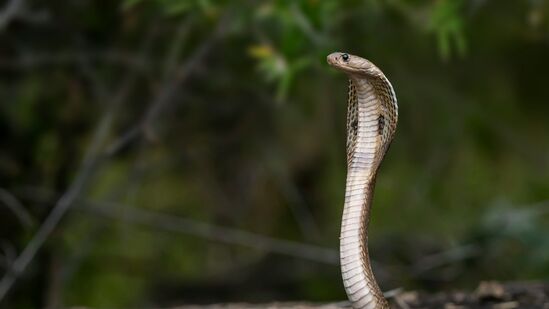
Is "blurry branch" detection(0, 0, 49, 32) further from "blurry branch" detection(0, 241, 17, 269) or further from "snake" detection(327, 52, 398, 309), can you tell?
"snake" detection(327, 52, 398, 309)

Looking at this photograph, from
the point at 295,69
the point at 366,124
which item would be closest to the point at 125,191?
the point at 295,69

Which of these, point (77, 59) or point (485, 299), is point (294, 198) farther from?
point (485, 299)

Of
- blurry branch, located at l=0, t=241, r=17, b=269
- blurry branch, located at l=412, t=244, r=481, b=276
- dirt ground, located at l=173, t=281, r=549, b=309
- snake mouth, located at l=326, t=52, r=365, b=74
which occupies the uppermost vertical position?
snake mouth, located at l=326, t=52, r=365, b=74

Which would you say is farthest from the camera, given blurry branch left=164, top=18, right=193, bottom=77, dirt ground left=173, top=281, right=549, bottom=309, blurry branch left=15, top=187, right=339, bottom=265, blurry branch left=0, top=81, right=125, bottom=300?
blurry branch left=15, top=187, right=339, bottom=265

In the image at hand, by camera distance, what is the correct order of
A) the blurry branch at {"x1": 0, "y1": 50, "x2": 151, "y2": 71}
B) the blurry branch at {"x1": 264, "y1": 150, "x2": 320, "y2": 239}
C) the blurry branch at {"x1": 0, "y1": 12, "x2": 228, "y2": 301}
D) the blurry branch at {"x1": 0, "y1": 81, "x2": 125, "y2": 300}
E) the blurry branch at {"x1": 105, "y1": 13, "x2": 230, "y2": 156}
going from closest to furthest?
the blurry branch at {"x1": 105, "y1": 13, "x2": 230, "y2": 156}
the blurry branch at {"x1": 0, "y1": 12, "x2": 228, "y2": 301}
the blurry branch at {"x1": 0, "y1": 81, "x2": 125, "y2": 300}
the blurry branch at {"x1": 0, "y1": 50, "x2": 151, "y2": 71}
the blurry branch at {"x1": 264, "y1": 150, "x2": 320, "y2": 239}

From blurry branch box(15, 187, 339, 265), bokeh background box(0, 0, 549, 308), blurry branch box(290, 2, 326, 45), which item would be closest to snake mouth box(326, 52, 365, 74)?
blurry branch box(290, 2, 326, 45)

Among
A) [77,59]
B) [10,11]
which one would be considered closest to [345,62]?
[10,11]

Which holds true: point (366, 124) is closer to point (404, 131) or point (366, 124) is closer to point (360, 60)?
point (360, 60)

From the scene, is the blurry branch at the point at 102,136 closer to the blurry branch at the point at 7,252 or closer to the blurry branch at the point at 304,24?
the blurry branch at the point at 7,252
